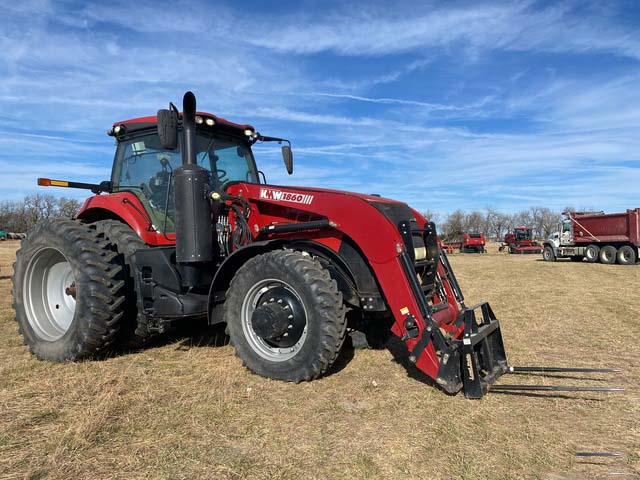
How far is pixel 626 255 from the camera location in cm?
2195

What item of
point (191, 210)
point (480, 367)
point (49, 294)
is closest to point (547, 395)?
point (480, 367)

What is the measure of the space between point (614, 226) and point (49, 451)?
2574 centimetres

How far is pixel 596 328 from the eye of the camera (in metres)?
6.54

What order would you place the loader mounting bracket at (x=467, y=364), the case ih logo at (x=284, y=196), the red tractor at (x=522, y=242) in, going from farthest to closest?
1. the red tractor at (x=522, y=242)
2. the case ih logo at (x=284, y=196)
3. the loader mounting bracket at (x=467, y=364)

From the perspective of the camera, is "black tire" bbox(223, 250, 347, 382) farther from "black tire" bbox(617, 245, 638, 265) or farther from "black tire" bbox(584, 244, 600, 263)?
"black tire" bbox(584, 244, 600, 263)

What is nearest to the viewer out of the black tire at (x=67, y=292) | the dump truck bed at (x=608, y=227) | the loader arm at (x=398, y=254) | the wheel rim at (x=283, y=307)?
the loader arm at (x=398, y=254)

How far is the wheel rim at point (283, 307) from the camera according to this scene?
414 cm

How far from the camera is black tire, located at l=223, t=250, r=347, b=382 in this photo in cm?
391

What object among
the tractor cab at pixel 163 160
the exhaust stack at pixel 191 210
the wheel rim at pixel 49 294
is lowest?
the wheel rim at pixel 49 294

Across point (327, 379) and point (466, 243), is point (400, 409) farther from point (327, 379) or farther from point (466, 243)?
point (466, 243)

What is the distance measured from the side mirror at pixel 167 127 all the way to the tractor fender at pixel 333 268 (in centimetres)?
119

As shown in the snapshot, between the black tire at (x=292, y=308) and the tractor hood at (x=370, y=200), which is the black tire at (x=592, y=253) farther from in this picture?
the black tire at (x=292, y=308)

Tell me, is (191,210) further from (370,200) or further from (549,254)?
(549,254)

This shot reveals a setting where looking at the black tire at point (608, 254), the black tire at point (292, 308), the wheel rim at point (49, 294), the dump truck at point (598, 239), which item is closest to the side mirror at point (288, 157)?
the black tire at point (292, 308)
